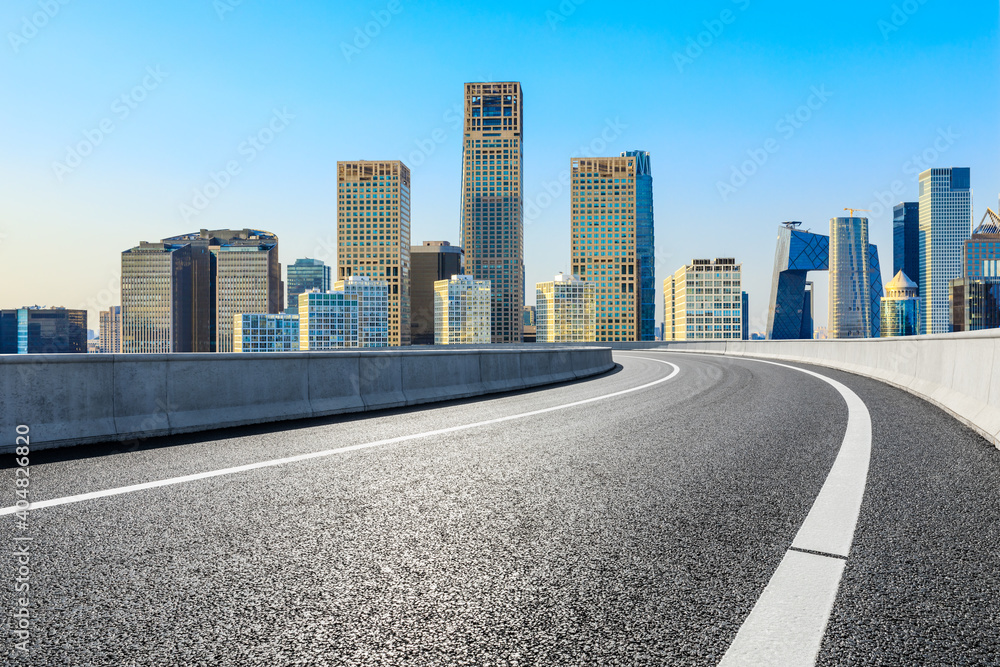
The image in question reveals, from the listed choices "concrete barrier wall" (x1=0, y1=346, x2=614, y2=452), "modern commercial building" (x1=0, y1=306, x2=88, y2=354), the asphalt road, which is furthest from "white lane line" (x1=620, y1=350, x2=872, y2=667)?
"modern commercial building" (x1=0, y1=306, x2=88, y2=354)

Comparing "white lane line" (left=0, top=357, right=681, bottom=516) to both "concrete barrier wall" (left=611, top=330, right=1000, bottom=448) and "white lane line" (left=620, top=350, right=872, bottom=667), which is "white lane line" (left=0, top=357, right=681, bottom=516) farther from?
"concrete barrier wall" (left=611, top=330, right=1000, bottom=448)

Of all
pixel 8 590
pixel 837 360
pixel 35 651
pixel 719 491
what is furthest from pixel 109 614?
pixel 837 360

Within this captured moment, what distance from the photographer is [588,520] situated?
4023 millimetres

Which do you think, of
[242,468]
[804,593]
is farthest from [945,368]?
[242,468]

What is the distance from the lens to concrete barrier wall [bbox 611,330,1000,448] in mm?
7812

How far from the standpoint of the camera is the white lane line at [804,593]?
7.45 feet

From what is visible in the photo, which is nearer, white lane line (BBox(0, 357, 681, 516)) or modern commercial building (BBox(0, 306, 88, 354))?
white lane line (BBox(0, 357, 681, 516))

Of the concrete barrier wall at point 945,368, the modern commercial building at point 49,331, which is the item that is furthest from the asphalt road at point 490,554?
the modern commercial building at point 49,331

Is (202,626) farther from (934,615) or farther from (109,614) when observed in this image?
(934,615)

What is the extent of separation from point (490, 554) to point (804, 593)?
1.45 m

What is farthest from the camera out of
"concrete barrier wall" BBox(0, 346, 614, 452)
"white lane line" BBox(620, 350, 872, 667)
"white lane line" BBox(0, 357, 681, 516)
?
"concrete barrier wall" BBox(0, 346, 614, 452)

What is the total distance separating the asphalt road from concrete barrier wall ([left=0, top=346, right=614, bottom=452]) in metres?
0.63

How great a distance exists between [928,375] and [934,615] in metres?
11.4

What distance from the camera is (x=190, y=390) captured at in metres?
8.36
